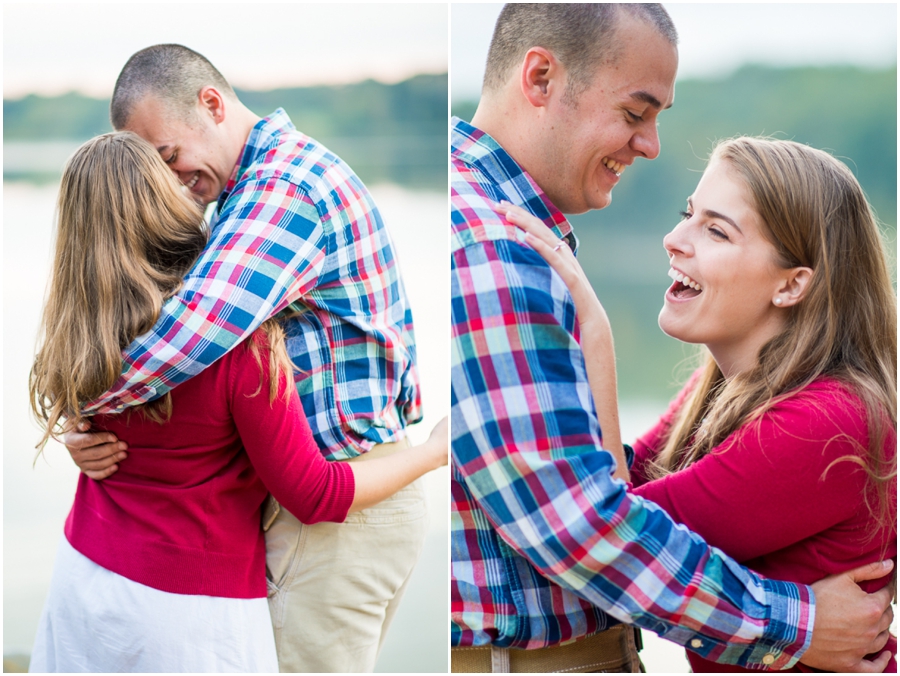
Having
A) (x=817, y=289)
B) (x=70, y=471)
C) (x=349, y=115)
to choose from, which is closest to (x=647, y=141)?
(x=817, y=289)

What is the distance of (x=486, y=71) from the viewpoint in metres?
1.64

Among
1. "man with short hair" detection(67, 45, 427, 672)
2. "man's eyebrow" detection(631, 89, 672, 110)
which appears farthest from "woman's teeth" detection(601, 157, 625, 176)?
"man with short hair" detection(67, 45, 427, 672)

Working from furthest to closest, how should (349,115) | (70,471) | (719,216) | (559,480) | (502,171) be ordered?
1. (70,471)
2. (349,115)
3. (719,216)
4. (502,171)
5. (559,480)

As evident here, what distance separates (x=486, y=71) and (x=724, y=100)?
748 millimetres

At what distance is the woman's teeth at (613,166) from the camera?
1.64 m

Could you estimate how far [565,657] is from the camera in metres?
1.57

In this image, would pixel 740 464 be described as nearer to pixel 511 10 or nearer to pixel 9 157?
pixel 511 10

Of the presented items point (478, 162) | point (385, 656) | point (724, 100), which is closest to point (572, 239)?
point (478, 162)

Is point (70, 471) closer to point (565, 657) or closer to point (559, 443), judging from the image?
point (565, 657)

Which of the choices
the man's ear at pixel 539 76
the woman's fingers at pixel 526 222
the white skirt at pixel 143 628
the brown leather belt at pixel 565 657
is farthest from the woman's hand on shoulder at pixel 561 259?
the white skirt at pixel 143 628

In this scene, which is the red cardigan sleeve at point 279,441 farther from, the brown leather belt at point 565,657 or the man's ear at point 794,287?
the man's ear at point 794,287

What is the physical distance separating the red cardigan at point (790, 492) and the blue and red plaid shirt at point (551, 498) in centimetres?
8

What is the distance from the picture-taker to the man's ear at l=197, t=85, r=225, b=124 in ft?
6.83

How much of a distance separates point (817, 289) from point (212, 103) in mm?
1529
